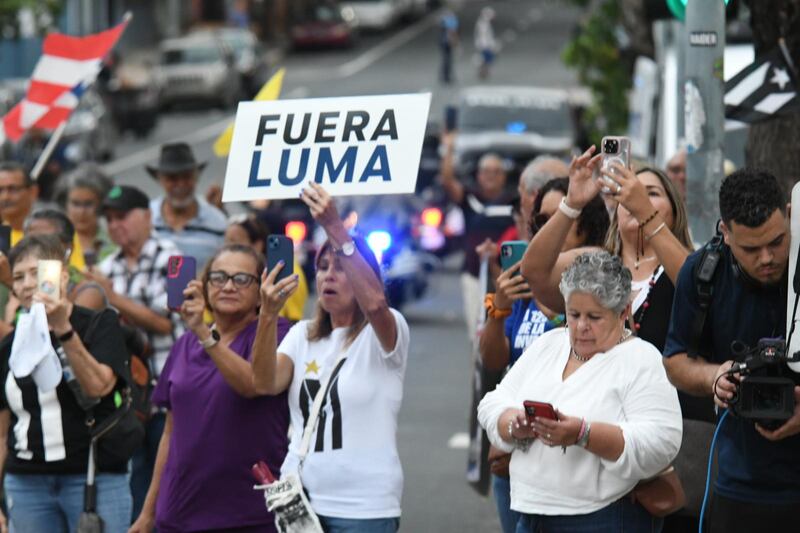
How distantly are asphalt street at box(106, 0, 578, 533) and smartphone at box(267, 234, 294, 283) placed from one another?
4121 millimetres

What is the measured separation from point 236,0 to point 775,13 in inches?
2094

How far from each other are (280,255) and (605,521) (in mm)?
1678

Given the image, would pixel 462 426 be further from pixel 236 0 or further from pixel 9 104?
pixel 236 0

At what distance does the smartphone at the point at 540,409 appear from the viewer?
5715mm

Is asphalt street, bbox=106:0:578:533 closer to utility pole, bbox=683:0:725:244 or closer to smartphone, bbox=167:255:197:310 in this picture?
utility pole, bbox=683:0:725:244

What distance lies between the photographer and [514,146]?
87.0 feet

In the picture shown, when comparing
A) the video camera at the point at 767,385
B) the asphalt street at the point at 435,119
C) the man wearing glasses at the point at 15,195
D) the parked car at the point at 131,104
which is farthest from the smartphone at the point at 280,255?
the parked car at the point at 131,104

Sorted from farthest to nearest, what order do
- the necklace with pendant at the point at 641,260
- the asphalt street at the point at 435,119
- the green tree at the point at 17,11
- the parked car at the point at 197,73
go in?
the parked car at the point at 197,73 → the green tree at the point at 17,11 → the asphalt street at the point at 435,119 → the necklace with pendant at the point at 641,260

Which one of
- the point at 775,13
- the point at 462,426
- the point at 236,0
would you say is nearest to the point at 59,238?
the point at 775,13

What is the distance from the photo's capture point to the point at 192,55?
47.1 metres

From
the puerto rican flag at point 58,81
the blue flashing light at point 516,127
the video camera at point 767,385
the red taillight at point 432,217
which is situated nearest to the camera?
the video camera at point 767,385

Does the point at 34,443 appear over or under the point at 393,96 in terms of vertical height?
under

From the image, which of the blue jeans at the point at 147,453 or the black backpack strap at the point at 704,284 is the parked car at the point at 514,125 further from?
the black backpack strap at the point at 704,284

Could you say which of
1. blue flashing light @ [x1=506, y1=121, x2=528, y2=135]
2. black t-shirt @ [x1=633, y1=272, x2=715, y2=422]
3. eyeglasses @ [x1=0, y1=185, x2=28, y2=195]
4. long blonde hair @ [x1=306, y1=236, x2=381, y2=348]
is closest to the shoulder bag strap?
long blonde hair @ [x1=306, y1=236, x2=381, y2=348]
